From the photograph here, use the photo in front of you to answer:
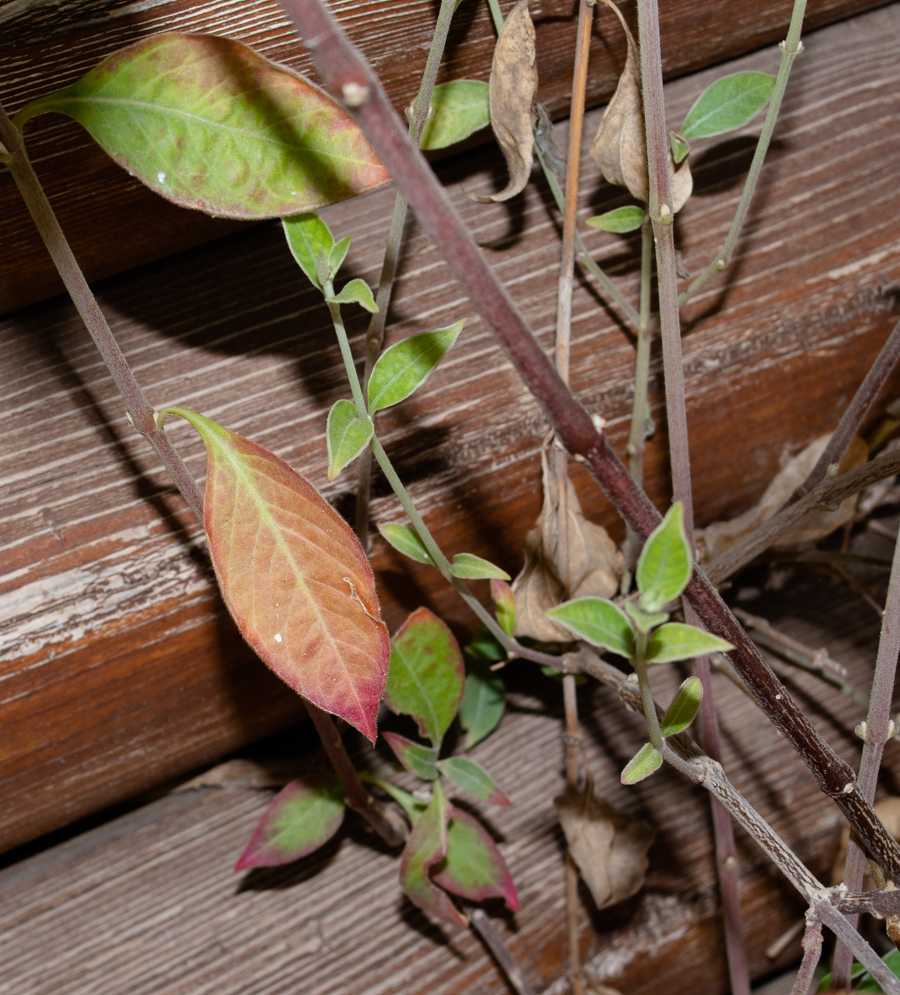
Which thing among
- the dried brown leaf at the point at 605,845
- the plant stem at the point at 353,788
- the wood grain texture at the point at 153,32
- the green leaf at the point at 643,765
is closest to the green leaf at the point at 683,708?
the green leaf at the point at 643,765

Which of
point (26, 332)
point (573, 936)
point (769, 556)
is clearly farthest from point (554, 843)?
point (26, 332)

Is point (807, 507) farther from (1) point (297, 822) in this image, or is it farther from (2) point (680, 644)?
(1) point (297, 822)

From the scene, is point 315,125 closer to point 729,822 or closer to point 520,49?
point 520,49

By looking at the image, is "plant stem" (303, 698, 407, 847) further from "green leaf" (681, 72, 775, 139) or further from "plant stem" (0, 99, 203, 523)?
"green leaf" (681, 72, 775, 139)

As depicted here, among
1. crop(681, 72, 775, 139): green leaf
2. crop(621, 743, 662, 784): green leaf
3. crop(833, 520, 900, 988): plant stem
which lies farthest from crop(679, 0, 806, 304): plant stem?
crop(621, 743, 662, 784): green leaf

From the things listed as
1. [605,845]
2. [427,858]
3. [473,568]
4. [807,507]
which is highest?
[473,568]

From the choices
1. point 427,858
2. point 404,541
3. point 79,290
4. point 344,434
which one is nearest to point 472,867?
point 427,858
